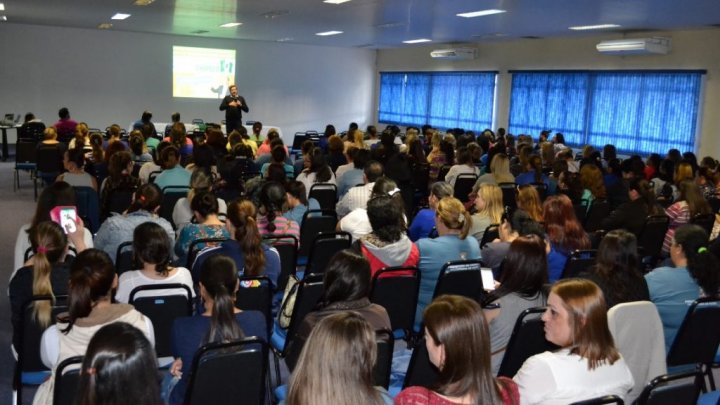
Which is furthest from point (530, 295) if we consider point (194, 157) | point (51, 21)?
point (51, 21)

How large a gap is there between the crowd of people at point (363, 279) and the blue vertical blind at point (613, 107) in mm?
4941

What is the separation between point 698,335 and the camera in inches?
159

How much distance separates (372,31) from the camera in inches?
588

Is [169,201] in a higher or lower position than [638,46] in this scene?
lower

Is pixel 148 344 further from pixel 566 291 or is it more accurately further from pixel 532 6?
pixel 532 6

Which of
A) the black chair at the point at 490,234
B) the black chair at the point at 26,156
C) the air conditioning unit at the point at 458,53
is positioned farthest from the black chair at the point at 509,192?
the air conditioning unit at the point at 458,53

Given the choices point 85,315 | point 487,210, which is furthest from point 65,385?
point 487,210

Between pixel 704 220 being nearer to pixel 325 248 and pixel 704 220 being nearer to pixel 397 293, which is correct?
pixel 325 248

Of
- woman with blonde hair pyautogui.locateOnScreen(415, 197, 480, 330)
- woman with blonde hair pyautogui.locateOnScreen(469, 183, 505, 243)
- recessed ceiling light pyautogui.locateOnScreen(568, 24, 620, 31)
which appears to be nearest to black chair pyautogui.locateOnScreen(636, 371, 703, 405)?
woman with blonde hair pyautogui.locateOnScreen(415, 197, 480, 330)

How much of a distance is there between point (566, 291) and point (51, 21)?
1627cm

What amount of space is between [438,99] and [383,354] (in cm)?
1670

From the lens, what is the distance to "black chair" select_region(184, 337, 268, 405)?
2.87 metres

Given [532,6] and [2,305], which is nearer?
[2,305]

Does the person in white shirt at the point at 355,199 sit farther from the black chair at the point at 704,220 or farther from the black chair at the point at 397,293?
the black chair at the point at 704,220
